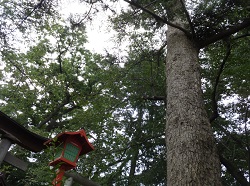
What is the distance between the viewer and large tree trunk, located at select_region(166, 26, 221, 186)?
207 centimetres

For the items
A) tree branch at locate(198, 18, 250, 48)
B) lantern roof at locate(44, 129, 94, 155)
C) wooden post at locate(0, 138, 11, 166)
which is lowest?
wooden post at locate(0, 138, 11, 166)

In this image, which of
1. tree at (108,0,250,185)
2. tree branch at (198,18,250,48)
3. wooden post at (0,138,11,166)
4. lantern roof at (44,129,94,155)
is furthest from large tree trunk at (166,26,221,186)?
wooden post at (0,138,11,166)

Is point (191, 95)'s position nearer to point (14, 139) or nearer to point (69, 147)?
point (69, 147)

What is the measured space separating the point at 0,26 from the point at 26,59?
7.01m

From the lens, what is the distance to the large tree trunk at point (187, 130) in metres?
2.07

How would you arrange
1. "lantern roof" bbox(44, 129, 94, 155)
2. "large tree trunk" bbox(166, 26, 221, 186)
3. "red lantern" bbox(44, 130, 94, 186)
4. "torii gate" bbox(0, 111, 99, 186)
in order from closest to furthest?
"large tree trunk" bbox(166, 26, 221, 186) → "red lantern" bbox(44, 130, 94, 186) → "lantern roof" bbox(44, 129, 94, 155) → "torii gate" bbox(0, 111, 99, 186)

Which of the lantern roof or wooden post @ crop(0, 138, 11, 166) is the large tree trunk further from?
wooden post @ crop(0, 138, 11, 166)

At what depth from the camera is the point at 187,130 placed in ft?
8.11

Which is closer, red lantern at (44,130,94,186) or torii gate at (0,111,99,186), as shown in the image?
red lantern at (44,130,94,186)

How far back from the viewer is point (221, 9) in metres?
3.94

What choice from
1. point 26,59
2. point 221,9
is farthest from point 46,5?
point 26,59

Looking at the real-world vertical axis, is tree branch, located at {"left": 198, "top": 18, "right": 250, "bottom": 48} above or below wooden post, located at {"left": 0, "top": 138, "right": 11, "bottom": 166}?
above

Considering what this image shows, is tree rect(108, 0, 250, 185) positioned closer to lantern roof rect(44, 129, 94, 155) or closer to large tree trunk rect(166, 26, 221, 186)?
large tree trunk rect(166, 26, 221, 186)

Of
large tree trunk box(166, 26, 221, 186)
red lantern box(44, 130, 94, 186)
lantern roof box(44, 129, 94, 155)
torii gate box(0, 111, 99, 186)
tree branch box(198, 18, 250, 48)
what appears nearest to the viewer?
large tree trunk box(166, 26, 221, 186)
